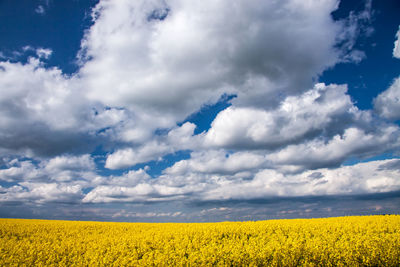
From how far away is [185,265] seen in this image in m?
10.8

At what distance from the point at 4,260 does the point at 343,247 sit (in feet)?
61.7

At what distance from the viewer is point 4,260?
12.8 meters

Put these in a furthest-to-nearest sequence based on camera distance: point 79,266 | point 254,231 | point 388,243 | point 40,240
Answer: point 254,231 → point 40,240 → point 388,243 → point 79,266

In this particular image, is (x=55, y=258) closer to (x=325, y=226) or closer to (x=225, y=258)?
(x=225, y=258)

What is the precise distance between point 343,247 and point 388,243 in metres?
2.96

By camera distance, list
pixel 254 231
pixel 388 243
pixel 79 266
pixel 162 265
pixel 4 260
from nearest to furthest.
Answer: pixel 162 265 → pixel 79 266 → pixel 4 260 → pixel 388 243 → pixel 254 231

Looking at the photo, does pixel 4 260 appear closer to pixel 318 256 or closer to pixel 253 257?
pixel 253 257

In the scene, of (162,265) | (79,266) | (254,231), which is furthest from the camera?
(254,231)

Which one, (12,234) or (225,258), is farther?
(12,234)

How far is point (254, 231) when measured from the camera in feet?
71.8

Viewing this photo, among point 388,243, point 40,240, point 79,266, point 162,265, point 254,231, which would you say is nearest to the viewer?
point 162,265

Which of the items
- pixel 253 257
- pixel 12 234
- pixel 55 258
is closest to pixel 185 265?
pixel 253 257

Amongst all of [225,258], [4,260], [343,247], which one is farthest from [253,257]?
[4,260]

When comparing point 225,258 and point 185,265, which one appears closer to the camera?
point 185,265
